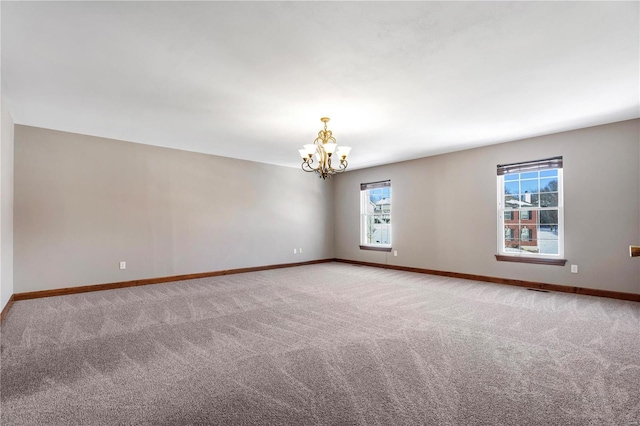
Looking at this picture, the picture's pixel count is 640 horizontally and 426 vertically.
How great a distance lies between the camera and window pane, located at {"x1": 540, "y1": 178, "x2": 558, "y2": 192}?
16.6 feet

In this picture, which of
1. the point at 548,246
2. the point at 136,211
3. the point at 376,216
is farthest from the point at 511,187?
the point at 136,211

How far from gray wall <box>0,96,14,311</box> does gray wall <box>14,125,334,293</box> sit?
27cm

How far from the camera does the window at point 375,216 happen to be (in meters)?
7.51

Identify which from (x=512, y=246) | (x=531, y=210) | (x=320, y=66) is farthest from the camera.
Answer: (x=512, y=246)

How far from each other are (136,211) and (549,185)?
6926 mm

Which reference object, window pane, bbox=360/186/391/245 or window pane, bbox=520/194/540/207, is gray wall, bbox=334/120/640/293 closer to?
window pane, bbox=360/186/391/245

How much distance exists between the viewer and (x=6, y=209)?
156 inches

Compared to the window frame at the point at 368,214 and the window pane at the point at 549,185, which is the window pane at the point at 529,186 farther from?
the window frame at the point at 368,214

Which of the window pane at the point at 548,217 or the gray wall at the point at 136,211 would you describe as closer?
the gray wall at the point at 136,211

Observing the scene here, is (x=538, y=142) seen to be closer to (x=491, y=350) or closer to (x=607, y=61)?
(x=607, y=61)

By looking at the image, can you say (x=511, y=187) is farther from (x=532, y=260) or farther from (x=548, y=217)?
(x=532, y=260)

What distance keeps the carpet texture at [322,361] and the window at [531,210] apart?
99 centimetres

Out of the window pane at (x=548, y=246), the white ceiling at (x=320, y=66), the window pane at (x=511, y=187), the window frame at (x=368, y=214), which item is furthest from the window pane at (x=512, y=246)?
the window frame at (x=368, y=214)

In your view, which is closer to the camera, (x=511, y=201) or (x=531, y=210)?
(x=531, y=210)
